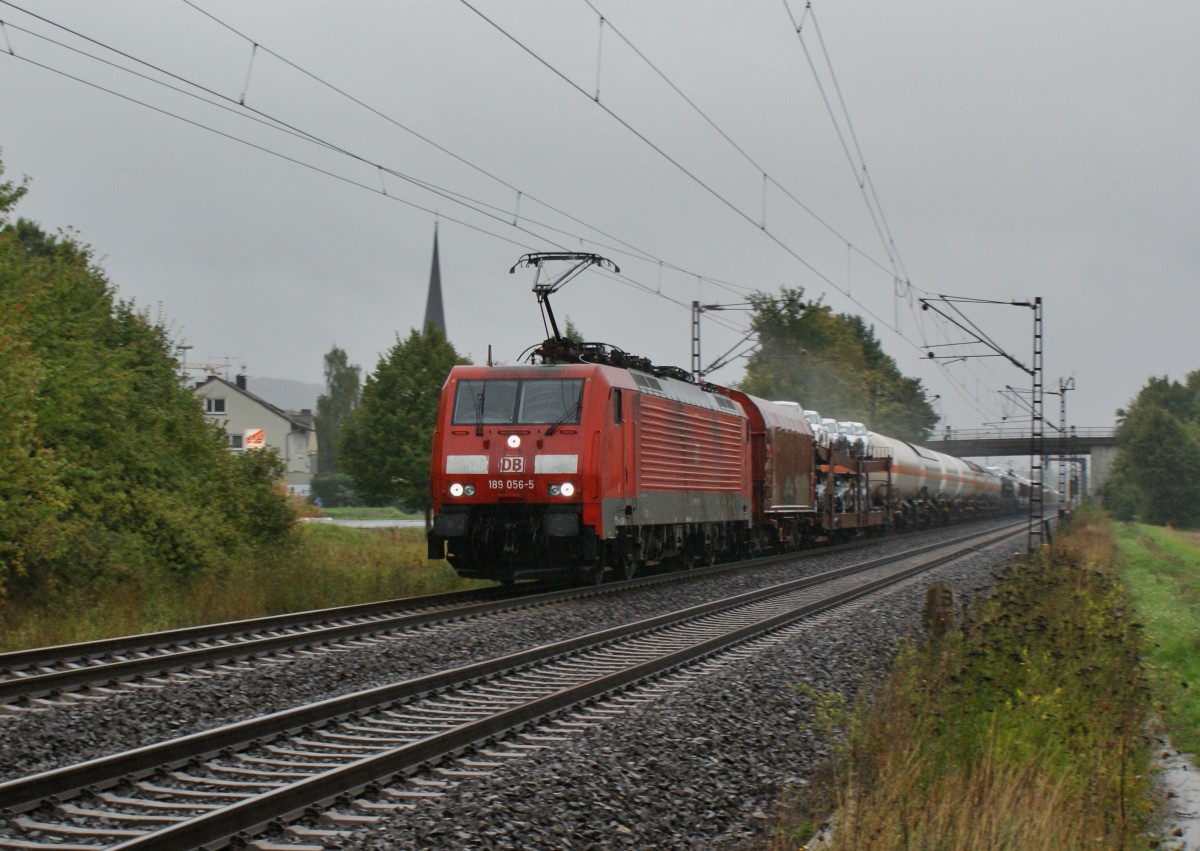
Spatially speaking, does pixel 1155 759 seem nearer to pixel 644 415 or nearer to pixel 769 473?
pixel 644 415

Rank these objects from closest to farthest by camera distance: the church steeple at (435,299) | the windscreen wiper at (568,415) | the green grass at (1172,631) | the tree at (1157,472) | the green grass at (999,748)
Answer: the green grass at (999,748)
the green grass at (1172,631)
the windscreen wiper at (568,415)
the tree at (1157,472)
the church steeple at (435,299)

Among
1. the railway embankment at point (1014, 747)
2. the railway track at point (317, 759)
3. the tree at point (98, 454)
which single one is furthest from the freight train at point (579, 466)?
the railway embankment at point (1014, 747)

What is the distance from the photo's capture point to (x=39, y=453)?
48.9 feet

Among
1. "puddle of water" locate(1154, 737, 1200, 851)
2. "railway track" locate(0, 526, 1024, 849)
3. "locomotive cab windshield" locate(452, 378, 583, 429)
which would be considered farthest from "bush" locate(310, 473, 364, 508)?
"puddle of water" locate(1154, 737, 1200, 851)

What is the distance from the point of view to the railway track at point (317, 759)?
242 inches

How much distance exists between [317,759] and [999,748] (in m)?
3.99

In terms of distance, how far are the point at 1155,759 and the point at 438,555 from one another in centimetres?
1083

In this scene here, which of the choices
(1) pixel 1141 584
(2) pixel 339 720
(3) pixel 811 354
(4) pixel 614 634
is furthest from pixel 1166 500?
(2) pixel 339 720

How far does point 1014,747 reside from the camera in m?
7.71

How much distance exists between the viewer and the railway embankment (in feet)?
19.3

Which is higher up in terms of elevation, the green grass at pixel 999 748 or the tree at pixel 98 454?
the tree at pixel 98 454

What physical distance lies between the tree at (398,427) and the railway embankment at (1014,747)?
34.2m

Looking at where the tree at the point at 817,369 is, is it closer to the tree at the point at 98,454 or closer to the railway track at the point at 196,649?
the tree at the point at 98,454

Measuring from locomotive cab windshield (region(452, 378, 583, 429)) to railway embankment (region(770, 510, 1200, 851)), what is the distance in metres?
6.83
